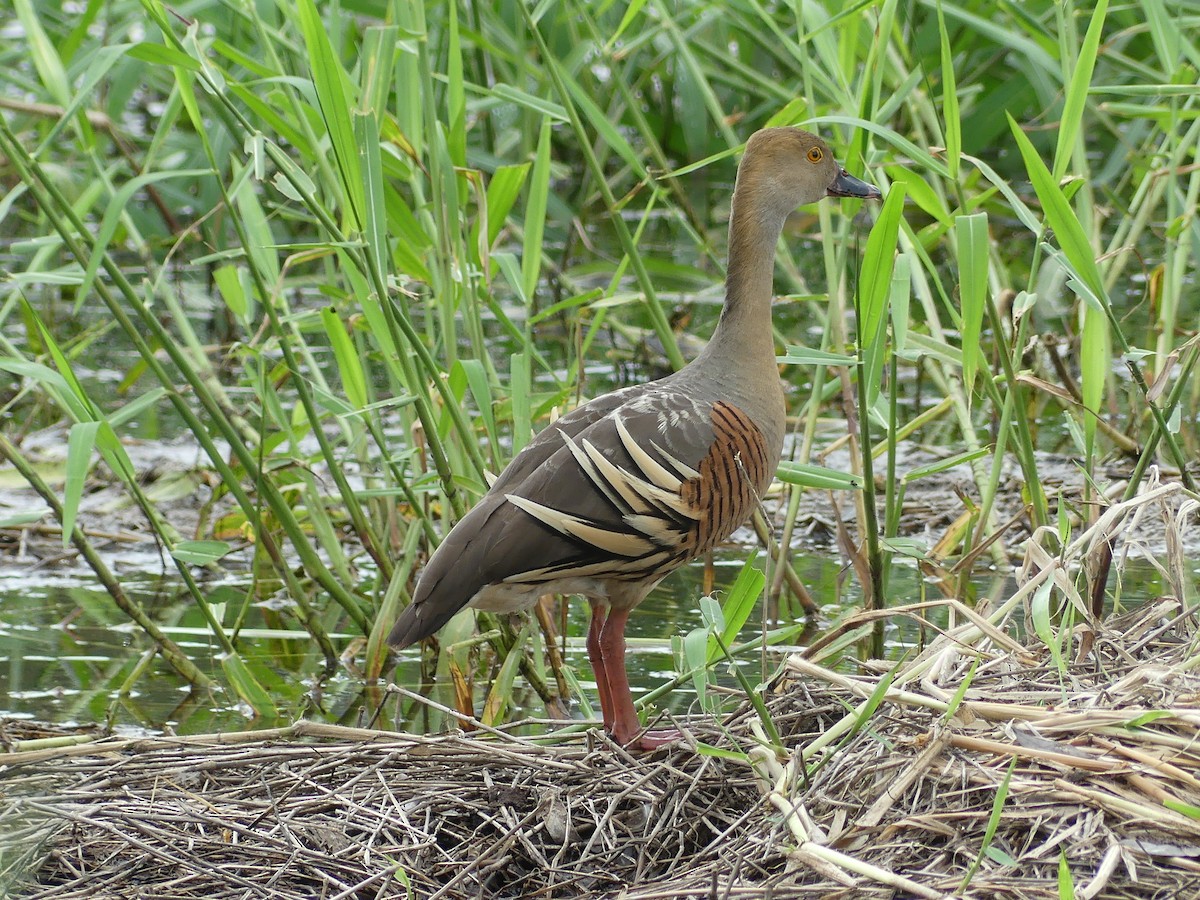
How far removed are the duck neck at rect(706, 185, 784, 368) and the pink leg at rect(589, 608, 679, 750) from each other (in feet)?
2.27

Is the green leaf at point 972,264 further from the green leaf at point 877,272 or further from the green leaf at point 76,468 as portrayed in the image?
the green leaf at point 76,468

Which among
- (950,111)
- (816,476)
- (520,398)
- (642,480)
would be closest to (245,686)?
(520,398)

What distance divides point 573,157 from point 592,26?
5455 mm

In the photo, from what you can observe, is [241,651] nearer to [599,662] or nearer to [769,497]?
[599,662]

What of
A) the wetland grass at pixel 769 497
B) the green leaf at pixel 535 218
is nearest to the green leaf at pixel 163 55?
the wetland grass at pixel 769 497

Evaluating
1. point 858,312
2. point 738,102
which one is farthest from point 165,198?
point 858,312

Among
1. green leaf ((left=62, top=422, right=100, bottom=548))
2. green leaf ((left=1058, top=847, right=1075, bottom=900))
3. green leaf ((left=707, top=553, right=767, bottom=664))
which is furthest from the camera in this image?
green leaf ((left=62, top=422, right=100, bottom=548))

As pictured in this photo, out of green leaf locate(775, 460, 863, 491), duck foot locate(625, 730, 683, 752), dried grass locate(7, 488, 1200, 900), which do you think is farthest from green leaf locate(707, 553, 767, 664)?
green leaf locate(775, 460, 863, 491)

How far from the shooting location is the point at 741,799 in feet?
10.4

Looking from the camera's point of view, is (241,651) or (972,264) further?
(241,651)

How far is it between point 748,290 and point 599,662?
967 millimetres

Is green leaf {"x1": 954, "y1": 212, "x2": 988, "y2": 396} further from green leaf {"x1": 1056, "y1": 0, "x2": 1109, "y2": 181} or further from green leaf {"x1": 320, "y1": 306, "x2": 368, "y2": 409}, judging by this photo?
green leaf {"x1": 320, "y1": 306, "x2": 368, "y2": 409}

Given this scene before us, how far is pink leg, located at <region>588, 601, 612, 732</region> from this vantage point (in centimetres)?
362

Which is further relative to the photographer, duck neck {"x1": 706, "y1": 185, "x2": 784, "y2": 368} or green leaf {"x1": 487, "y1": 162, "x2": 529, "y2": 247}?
green leaf {"x1": 487, "y1": 162, "x2": 529, "y2": 247}
